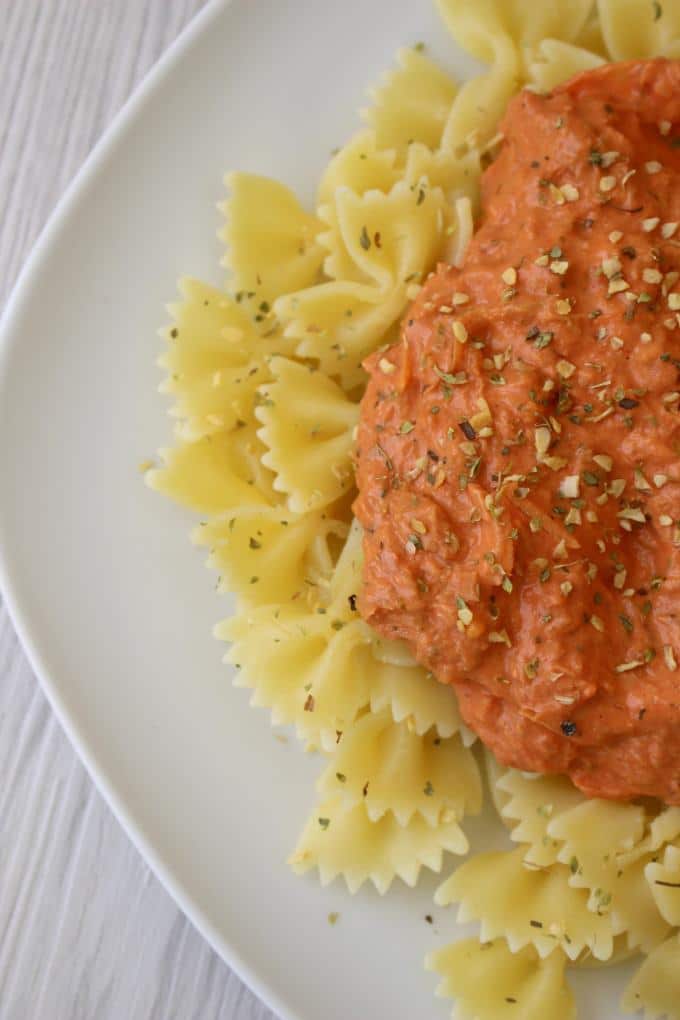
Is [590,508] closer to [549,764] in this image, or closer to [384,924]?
[549,764]

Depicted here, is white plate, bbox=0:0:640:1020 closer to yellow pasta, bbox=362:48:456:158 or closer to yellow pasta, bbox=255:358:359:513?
yellow pasta, bbox=362:48:456:158

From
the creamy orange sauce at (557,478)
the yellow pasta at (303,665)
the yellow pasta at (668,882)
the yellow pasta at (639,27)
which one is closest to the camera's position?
the creamy orange sauce at (557,478)

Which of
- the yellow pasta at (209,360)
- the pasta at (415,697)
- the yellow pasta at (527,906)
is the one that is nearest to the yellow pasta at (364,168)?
the yellow pasta at (209,360)

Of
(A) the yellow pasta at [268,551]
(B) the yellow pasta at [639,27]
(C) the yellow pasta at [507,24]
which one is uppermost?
(C) the yellow pasta at [507,24]

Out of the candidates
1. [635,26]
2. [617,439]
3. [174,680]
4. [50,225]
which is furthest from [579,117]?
[174,680]

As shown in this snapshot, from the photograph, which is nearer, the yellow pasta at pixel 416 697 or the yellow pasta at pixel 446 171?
the yellow pasta at pixel 416 697

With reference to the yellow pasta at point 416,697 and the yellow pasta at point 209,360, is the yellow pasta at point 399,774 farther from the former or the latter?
the yellow pasta at point 209,360

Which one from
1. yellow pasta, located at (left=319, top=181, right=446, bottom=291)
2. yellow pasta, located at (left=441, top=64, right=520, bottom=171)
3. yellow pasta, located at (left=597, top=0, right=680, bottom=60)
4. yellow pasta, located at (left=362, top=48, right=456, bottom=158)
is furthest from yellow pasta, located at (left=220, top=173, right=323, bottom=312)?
yellow pasta, located at (left=597, top=0, right=680, bottom=60)
